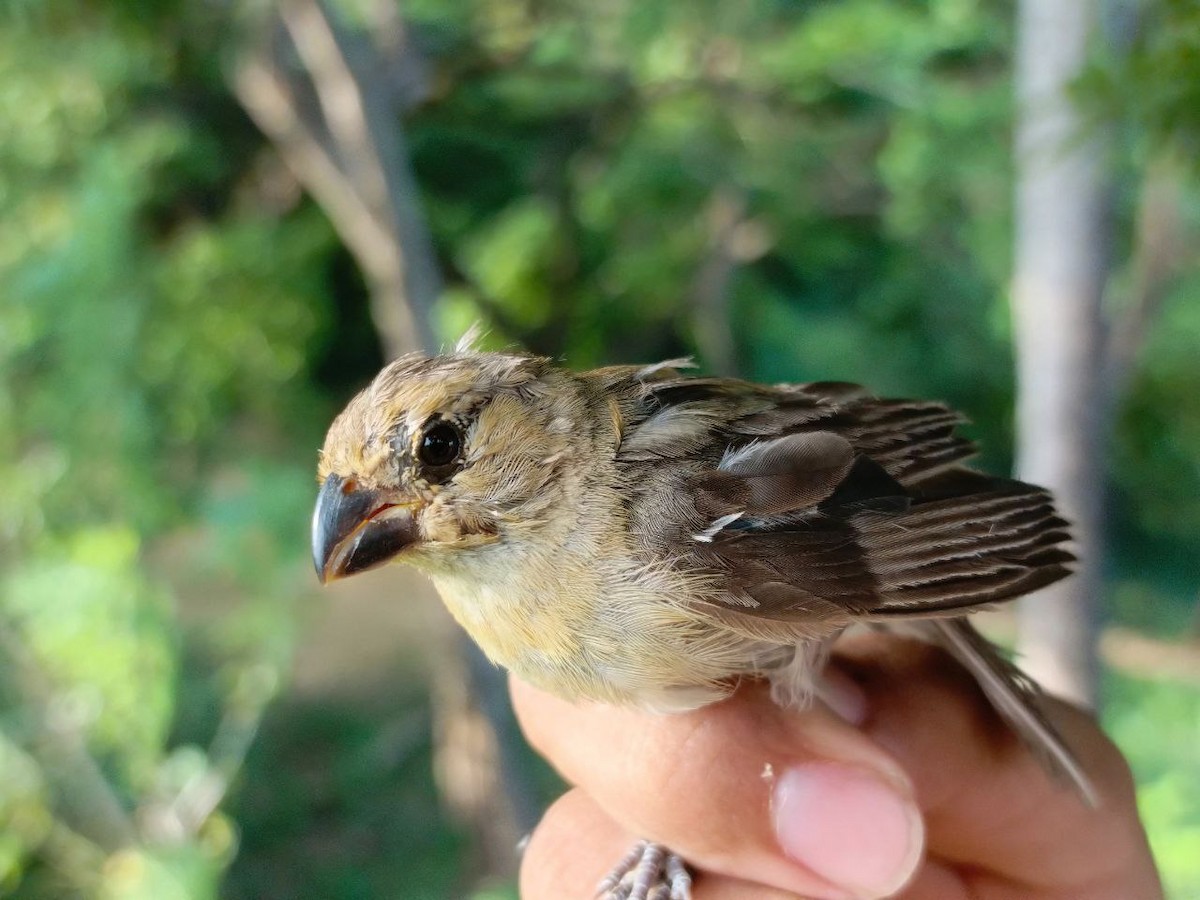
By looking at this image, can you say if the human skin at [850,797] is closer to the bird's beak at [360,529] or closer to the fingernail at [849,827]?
the fingernail at [849,827]

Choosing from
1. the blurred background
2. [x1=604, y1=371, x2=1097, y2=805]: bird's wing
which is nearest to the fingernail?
[x1=604, y1=371, x2=1097, y2=805]: bird's wing

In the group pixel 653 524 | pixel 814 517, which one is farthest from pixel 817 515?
pixel 653 524

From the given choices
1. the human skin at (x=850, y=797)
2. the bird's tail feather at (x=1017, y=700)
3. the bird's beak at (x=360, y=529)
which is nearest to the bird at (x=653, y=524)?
the bird's beak at (x=360, y=529)

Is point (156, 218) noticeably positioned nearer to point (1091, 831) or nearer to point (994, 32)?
point (994, 32)

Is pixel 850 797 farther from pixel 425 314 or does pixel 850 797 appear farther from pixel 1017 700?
pixel 425 314

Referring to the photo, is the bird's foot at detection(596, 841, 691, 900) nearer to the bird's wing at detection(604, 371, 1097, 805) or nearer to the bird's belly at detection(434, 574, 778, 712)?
the bird's belly at detection(434, 574, 778, 712)
